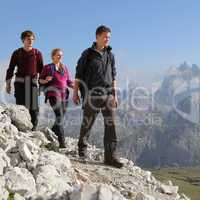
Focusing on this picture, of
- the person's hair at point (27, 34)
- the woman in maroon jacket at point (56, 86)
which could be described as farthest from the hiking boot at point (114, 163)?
the person's hair at point (27, 34)

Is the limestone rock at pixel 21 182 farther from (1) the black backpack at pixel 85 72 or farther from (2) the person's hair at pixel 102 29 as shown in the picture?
(2) the person's hair at pixel 102 29

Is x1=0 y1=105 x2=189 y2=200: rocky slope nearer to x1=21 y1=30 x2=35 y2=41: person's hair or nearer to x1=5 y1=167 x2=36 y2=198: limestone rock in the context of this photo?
x1=5 y1=167 x2=36 y2=198: limestone rock

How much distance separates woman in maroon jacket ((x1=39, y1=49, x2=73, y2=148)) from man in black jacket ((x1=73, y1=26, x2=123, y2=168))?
1546 mm

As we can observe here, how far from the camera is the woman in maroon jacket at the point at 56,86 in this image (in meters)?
13.6

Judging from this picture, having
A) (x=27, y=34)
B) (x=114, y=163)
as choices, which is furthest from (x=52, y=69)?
(x=114, y=163)

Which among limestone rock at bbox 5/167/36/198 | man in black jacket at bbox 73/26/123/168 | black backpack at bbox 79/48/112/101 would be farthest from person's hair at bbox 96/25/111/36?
limestone rock at bbox 5/167/36/198

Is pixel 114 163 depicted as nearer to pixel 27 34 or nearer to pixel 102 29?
pixel 102 29

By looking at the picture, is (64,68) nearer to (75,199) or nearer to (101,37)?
(101,37)

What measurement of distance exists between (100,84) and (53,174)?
3.73 meters

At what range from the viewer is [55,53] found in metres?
13.5

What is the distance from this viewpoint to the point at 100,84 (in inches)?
472

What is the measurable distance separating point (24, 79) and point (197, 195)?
153 meters

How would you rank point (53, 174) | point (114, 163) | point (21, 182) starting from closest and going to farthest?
point (21, 182)
point (53, 174)
point (114, 163)

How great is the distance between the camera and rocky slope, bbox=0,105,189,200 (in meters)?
7.42
